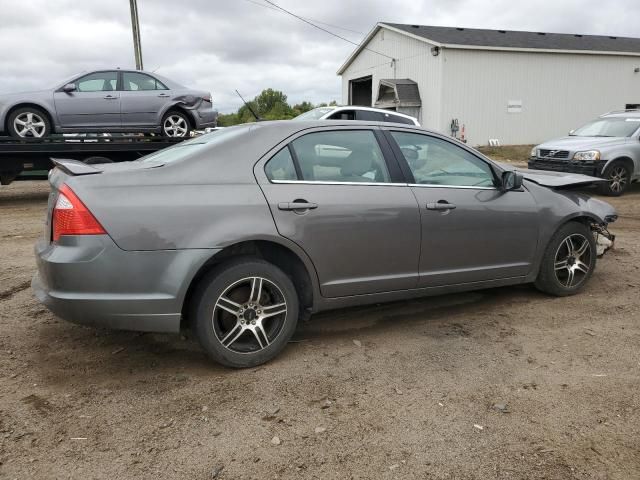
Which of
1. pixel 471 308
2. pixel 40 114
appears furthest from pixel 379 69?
pixel 471 308

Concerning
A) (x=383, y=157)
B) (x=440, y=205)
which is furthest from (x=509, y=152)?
(x=383, y=157)

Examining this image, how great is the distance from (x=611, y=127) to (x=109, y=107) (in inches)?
419

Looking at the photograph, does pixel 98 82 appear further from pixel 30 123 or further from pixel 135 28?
pixel 135 28

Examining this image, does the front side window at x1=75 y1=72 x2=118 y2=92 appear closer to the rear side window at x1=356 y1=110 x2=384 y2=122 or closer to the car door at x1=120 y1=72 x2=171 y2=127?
the car door at x1=120 y1=72 x2=171 y2=127

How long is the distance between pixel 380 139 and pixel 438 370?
1706mm

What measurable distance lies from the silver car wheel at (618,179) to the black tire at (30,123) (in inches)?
→ 428

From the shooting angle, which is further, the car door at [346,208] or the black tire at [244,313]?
the car door at [346,208]

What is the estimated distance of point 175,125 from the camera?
34.1 feet

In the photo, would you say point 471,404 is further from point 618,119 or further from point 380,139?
point 618,119

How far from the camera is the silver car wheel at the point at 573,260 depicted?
15.7ft

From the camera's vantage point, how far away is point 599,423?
286cm

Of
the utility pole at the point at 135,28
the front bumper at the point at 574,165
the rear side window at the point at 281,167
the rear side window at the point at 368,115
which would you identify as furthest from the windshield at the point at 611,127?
the utility pole at the point at 135,28

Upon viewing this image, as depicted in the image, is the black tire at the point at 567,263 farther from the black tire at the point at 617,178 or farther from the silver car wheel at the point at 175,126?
the silver car wheel at the point at 175,126

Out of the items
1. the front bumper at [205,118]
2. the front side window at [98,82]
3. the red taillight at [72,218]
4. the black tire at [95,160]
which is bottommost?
the red taillight at [72,218]
